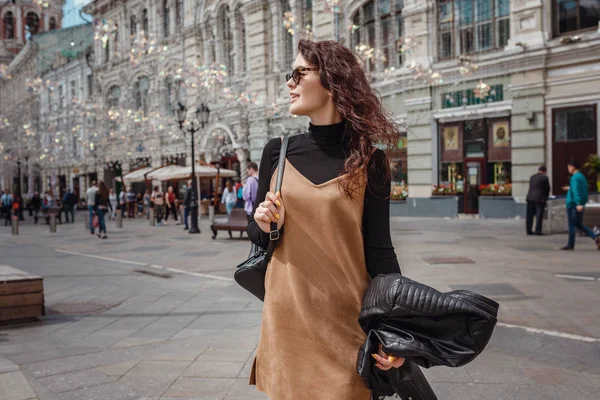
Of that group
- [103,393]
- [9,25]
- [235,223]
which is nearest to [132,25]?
[235,223]

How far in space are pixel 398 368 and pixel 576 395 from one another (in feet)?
8.08

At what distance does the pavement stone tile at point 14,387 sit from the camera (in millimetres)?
3785

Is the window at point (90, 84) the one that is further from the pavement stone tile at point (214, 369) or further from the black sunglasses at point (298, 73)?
the black sunglasses at point (298, 73)

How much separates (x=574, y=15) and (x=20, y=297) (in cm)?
1750

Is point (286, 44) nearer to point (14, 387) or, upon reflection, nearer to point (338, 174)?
point (14, 387)

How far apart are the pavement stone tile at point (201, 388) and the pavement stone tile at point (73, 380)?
1.74ft

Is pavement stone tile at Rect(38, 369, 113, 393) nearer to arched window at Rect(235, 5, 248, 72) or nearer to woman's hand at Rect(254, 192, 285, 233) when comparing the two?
woman's hand at Rect(254, 192, 285, 233)

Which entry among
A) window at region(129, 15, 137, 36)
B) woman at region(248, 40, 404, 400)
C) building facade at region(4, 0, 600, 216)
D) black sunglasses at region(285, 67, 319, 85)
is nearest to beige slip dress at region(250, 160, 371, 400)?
woman at region(248, 40, 404, 400)

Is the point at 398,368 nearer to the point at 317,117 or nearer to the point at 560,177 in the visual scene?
the point at 317,117

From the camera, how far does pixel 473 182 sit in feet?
68.2

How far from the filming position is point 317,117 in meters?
2.21

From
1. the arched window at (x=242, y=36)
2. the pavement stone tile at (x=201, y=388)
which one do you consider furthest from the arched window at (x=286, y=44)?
the pavement stone tile at (x=201, y=388)

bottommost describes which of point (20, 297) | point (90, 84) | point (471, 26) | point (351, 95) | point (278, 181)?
point (20, 297)

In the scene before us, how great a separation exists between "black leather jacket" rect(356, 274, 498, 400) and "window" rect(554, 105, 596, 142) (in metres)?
17.7
